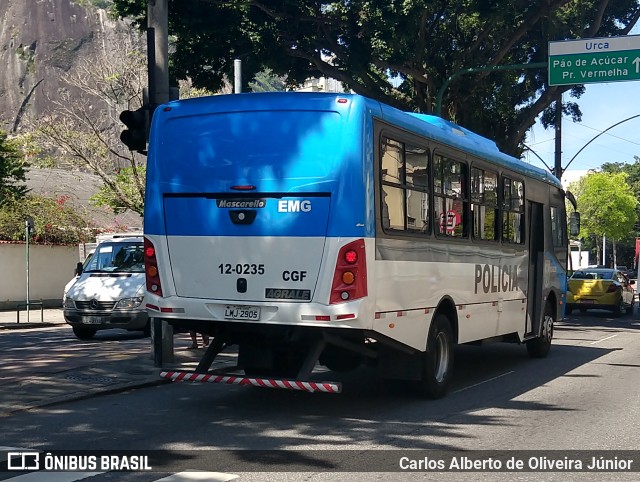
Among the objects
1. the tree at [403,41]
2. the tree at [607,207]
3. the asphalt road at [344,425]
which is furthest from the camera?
the tree at [607,207]

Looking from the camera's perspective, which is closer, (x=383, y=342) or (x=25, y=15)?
(x=383, y=342)

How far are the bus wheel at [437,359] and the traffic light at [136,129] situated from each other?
486 centimetres

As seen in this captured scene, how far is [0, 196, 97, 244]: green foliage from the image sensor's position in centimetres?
3453

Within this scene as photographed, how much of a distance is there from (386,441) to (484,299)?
15.0 feet

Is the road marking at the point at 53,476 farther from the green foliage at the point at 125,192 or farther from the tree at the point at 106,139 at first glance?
the green foliage at the point at 125,192

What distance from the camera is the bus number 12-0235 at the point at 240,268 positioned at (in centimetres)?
892

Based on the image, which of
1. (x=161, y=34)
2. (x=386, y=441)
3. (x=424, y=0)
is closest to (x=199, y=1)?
(x=424, y=0)

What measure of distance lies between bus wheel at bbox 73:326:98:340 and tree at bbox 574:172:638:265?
71.6m

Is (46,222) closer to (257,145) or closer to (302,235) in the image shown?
(257,145)

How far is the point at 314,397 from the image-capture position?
34.0 feet

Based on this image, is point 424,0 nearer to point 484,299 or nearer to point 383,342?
point 484,299

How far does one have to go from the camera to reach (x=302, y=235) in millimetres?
8719

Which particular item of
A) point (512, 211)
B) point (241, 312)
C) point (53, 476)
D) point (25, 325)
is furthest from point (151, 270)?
point (25, 325)

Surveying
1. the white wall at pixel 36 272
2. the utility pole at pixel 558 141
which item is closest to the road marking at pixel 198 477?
the utility pole at pixel 558 141
